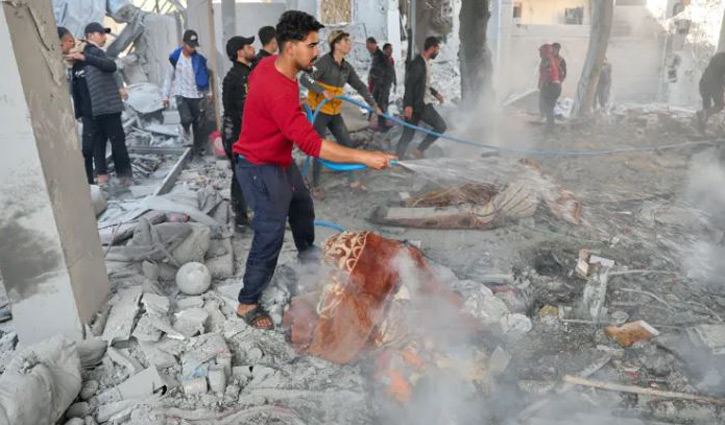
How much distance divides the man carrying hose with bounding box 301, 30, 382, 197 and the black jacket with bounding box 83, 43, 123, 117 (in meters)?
2.49

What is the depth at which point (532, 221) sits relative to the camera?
616 centimetres

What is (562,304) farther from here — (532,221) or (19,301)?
(19,301)

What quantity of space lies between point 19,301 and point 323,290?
6.52ft

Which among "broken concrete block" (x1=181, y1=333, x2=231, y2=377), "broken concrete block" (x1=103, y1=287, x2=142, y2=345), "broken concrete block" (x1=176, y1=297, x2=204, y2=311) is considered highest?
"broken concrete block" (x1=103, y1=287, x2=142, y2=345)

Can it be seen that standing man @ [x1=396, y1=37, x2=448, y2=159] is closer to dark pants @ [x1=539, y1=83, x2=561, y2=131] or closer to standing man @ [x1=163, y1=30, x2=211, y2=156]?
standing man @ [x1=163, y1=30, x2=211, y2=156]

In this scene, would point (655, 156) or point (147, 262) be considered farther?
point (655, 156)

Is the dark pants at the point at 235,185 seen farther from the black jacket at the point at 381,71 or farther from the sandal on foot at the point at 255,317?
the black jacket at the point at 381,71

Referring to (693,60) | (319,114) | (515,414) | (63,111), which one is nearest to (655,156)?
(319,114)

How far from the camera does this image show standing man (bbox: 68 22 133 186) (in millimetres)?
6754

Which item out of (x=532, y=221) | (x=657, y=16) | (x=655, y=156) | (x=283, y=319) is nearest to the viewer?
(x=283, y=319)

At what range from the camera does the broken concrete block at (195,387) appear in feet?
10.8

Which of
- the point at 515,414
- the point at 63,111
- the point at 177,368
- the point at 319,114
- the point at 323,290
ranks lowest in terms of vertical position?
the point at 515,414

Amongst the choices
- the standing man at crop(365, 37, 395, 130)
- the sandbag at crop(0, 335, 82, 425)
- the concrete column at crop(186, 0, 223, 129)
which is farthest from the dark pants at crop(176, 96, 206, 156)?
the sandbag at crop(0, 335, 82, 425)

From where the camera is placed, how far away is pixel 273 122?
3.64 m
